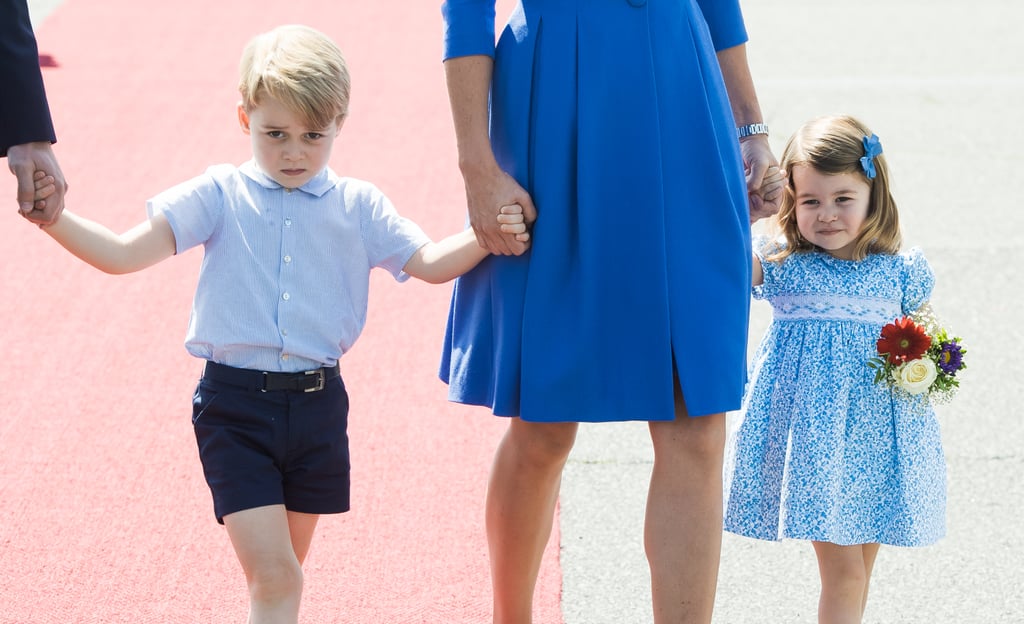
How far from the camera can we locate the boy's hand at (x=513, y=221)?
9.05ft

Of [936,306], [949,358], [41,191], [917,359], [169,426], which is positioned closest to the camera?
[41,191]

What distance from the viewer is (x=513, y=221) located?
2.76 metres

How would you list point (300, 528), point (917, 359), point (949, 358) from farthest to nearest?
point (949, 358), point (917, 359), point (300, 528)

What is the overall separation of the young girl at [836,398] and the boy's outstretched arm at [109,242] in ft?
4.83

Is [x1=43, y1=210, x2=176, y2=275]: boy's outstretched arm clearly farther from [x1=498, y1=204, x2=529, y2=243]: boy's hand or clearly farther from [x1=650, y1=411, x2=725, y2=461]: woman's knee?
[x1=650, y1=411, x2=725, y2=461]: woman's knee

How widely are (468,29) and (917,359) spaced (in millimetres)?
1302

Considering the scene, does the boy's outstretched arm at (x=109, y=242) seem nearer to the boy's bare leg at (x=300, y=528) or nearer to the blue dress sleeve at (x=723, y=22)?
the boy's bare leg at (x=300, y=528)

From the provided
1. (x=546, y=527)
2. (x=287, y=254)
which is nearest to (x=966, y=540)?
(x=546, y=527)

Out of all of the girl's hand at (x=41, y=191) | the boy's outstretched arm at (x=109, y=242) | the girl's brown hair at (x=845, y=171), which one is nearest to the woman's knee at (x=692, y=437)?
the girl's brown hair at (x=845, y=171)

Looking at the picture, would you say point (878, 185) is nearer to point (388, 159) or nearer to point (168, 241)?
point (168, 241)

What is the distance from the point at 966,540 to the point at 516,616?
4.97 feet

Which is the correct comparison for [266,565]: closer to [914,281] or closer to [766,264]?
[766,264]

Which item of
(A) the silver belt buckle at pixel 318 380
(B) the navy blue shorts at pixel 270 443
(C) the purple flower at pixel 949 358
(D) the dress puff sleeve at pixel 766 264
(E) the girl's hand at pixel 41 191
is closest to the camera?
(E) the girl's hand at pixel 41 191

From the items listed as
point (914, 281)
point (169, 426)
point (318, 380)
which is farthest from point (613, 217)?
point (169, 426)
